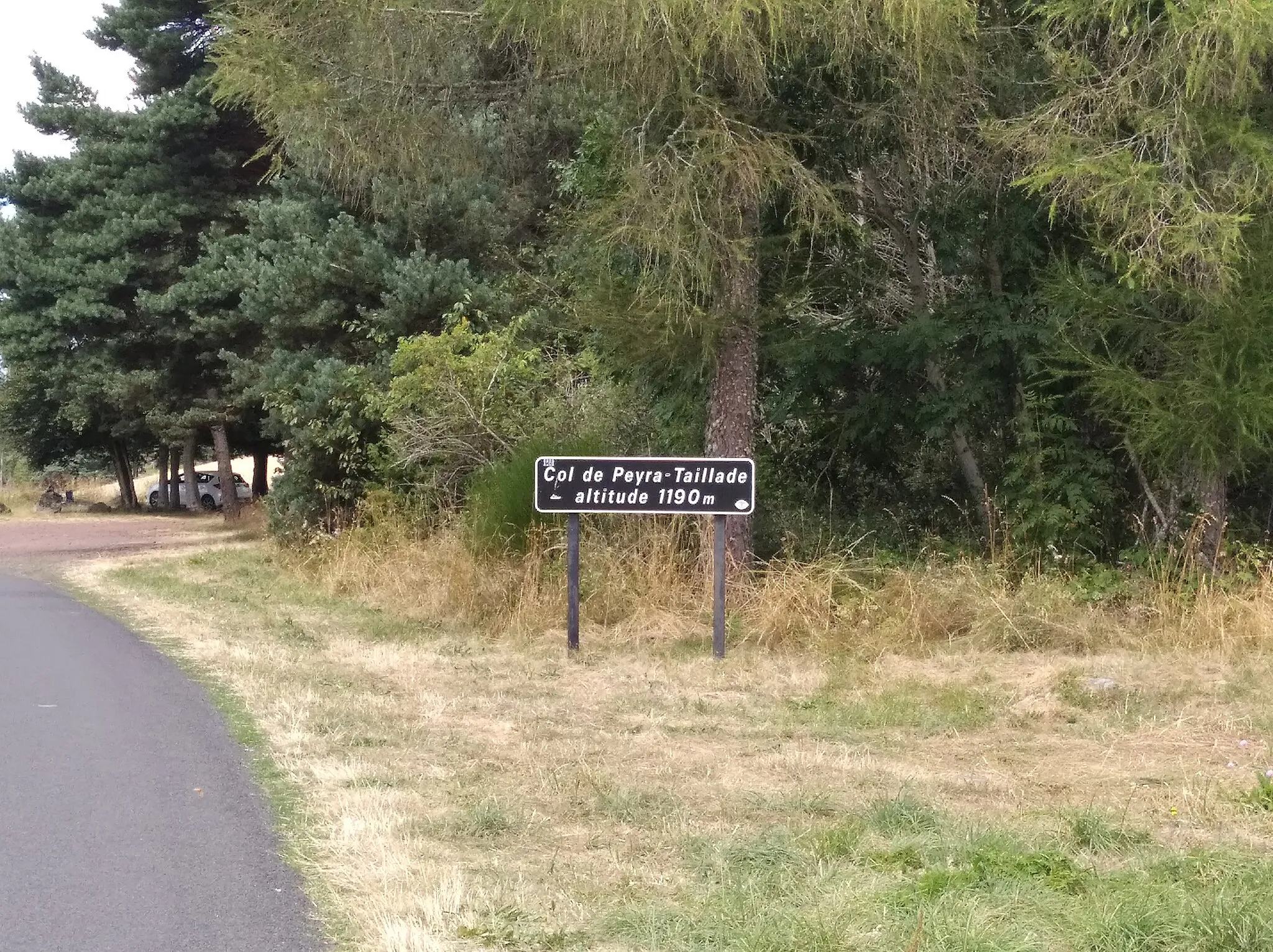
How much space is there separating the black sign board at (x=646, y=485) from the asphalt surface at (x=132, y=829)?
132 inches

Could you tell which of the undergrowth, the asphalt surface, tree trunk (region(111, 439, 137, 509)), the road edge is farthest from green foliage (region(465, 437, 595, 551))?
tree trunk (region(111, 439, 137, 509))

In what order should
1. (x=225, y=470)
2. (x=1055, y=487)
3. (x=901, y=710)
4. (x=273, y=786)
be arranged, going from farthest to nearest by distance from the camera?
(x=225, y=470) < (x=1055, y=487) < (x=901, y=710) < (x=273, y=786)

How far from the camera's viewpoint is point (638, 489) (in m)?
11.5

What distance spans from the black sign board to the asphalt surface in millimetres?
3364

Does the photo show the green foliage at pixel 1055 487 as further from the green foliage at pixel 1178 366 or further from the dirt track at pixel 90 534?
the dirt track at pixel 90 534

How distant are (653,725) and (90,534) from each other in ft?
81.9

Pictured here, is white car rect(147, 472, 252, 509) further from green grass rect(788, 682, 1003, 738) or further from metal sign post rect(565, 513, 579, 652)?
green grass rect(788, 682, 1003, 738)

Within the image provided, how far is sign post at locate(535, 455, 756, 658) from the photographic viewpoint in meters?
11.4

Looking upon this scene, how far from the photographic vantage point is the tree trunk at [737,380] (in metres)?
12.1

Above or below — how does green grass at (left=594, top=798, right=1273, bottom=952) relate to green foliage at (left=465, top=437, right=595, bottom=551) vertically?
below

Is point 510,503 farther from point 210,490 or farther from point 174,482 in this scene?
point 210,490

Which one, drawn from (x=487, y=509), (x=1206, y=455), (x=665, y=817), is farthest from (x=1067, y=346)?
(x=665, y=817)

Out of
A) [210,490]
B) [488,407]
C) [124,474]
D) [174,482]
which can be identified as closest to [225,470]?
[124,474]

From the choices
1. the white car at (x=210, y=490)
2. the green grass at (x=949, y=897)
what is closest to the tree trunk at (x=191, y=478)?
the white car at (x=210, y=490)
